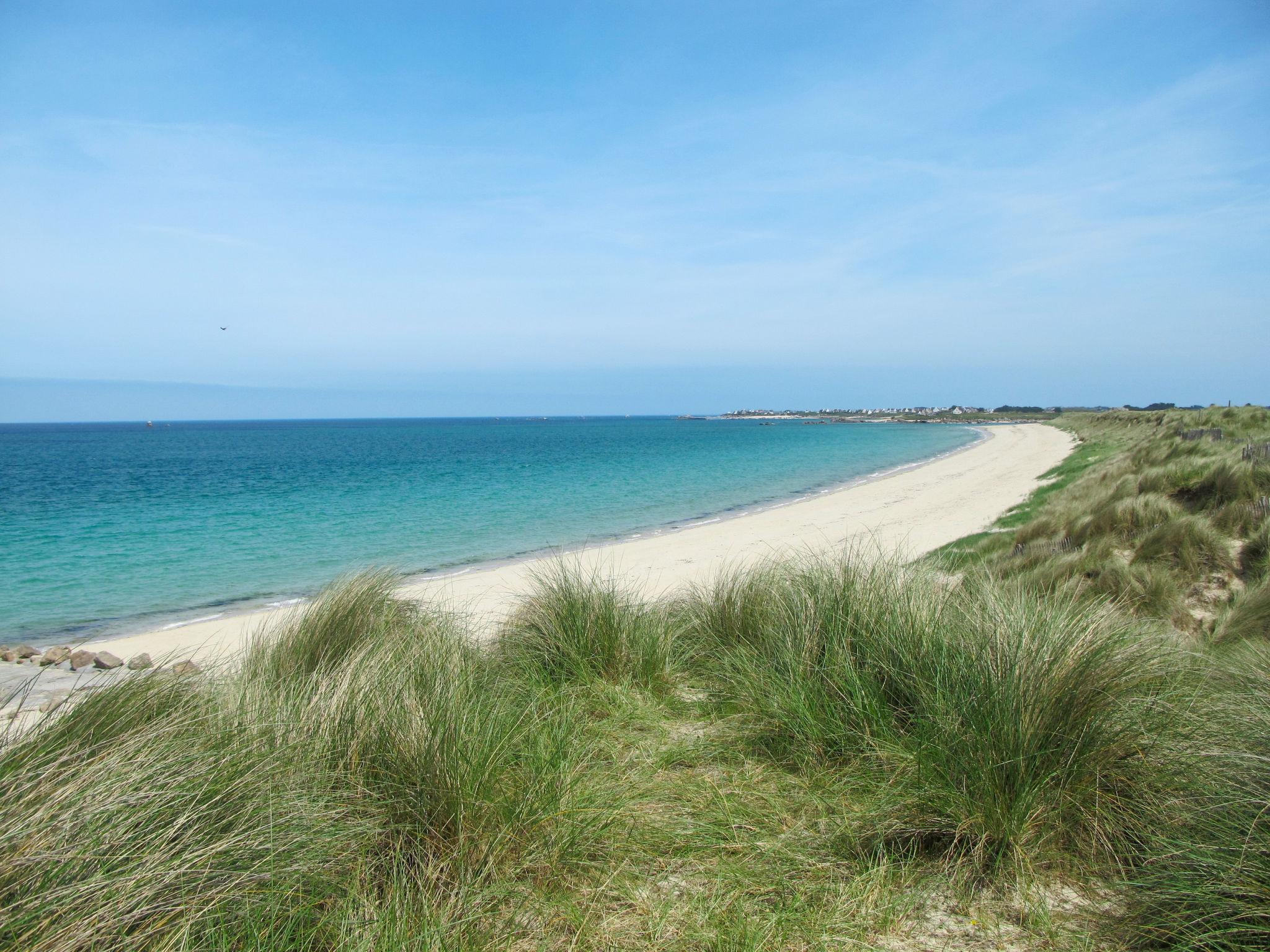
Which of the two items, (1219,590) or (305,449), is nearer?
(1219,590)

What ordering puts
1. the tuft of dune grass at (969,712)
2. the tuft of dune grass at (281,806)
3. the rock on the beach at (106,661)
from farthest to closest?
the rock on the beach at (106,661), the tuft of dune grass at (969,712), the tuft of dune grass at (281,806)

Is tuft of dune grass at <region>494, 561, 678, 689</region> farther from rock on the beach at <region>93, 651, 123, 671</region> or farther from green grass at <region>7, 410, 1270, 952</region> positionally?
rock on the beach at <region>93, 651, 123, 671</region>

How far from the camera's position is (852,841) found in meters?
2.81

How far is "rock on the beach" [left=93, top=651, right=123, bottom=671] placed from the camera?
8.22m

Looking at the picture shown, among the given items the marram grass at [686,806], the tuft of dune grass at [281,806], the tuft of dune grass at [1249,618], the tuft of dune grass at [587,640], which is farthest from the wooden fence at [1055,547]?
the tuft of dune grass at [281,806]

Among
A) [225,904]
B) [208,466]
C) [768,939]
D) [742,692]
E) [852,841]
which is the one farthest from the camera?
[208,466]

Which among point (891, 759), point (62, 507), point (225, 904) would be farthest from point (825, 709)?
point (62, 507)

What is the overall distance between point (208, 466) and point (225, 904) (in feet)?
172

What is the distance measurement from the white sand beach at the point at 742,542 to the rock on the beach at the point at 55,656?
1.72ft

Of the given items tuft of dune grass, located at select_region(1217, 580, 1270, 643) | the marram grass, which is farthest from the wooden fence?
the marram grass

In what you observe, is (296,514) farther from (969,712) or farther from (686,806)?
(969,712)

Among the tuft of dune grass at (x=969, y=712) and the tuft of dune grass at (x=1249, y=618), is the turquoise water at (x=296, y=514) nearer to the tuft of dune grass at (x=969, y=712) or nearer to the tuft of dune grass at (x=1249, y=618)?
the tuft of dune grass at (x=969, y=712)

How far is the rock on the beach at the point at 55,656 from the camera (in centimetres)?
843

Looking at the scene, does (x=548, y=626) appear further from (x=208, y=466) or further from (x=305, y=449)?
(x=305, y=449)
